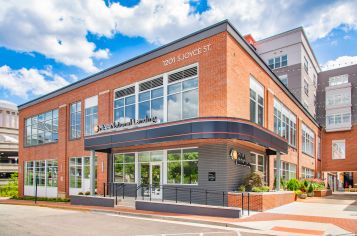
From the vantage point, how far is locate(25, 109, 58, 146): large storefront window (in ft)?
110

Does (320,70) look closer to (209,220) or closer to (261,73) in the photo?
(261,73)

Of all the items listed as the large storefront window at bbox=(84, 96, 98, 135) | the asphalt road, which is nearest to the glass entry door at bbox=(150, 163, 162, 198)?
the asphalt road

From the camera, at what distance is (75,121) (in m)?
30.8

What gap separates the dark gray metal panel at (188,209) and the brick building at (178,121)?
2.45m

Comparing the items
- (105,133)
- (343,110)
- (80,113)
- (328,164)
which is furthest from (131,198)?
(343,110)

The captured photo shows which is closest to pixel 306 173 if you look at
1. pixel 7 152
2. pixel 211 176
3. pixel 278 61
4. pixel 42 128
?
pixel 278 61

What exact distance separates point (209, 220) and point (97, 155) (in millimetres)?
14659

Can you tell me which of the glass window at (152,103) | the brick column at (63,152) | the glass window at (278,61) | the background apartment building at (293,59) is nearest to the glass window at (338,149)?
the background apartment building at (293,59)

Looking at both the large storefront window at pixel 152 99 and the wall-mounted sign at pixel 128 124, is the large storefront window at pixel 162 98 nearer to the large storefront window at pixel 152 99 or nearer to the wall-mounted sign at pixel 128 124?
the large storefront window at pixel 152 99

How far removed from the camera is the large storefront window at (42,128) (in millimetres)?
33594

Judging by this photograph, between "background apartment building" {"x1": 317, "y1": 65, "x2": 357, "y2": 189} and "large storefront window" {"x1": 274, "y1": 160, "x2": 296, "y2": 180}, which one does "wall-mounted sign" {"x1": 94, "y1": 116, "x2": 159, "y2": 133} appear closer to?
"large storefront window" {"x1": 274, "y1": 160, "x2": 296, "y2": 180}

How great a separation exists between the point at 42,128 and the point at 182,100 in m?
20.3

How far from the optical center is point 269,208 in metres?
18.4

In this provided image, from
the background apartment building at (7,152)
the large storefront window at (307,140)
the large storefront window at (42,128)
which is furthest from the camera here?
the background apartment building at (7,152)
